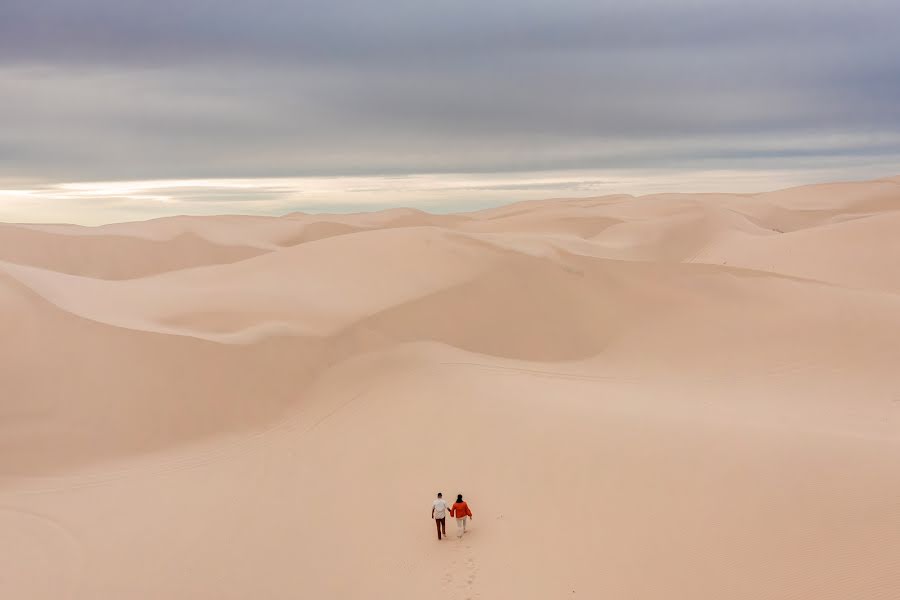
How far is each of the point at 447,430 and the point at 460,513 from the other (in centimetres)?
268

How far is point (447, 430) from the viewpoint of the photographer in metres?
11.0

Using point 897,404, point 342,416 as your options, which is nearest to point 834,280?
point 897,404

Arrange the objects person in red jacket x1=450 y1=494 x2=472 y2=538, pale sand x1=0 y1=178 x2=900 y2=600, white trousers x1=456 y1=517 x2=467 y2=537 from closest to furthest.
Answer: pale sand x1=0 y1=178 x2=900 y2=600 → person in red jacket x1=450 y1=494 x2=472 y2=538 → white trousers x1=456 y1=517 x2=467 y2=537

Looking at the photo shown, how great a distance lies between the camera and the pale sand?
24.8ft

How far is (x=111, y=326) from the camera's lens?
14312 millimetres

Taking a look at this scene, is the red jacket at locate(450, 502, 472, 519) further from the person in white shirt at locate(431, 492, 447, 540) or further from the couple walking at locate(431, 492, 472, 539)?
the person in white shirt at locate(431, 492, 447, 540)

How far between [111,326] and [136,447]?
138 inches

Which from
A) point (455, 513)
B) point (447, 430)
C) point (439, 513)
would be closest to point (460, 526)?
point (455, 513)

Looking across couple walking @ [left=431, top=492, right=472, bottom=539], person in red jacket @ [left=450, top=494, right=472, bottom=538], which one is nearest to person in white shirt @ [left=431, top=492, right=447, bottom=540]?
couple walking @ [left=431, top=492, right=472, bottom=539]

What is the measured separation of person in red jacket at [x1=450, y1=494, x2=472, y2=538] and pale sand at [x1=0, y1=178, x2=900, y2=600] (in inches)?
6.5

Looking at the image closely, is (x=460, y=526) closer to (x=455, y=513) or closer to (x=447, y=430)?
(x=455, y=513)

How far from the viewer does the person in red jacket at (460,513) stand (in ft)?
27.4

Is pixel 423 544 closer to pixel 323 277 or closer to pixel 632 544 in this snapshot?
pixel 632 544

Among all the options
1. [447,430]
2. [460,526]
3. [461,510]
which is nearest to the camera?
[461,510]
